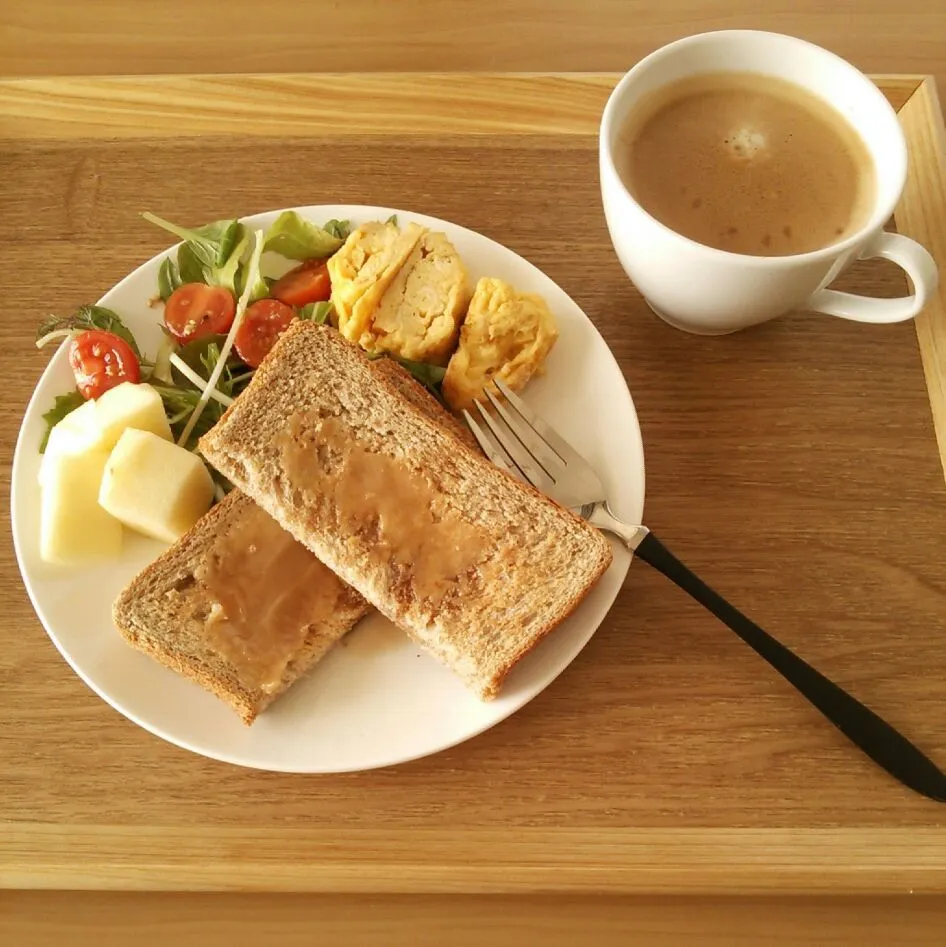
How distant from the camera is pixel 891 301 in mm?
1799

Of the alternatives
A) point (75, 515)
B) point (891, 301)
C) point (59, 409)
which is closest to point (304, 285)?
point (59, 409)

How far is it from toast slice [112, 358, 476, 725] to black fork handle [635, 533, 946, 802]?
28.4 inches

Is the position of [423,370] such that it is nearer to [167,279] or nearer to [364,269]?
[364,269]

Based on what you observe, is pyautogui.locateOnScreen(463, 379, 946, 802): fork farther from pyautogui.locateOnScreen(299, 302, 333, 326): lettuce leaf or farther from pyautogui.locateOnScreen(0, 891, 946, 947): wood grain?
pyautogui.locateOnScreen(299, 302, 333, 326): lettuce leaf

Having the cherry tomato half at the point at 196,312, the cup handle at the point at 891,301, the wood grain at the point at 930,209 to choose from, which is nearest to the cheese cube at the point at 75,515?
the cherry tomato half at the point at 196,312

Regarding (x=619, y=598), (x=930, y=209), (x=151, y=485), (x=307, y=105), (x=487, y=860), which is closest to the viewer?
(x=487, y=860)

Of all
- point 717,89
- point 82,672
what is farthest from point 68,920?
point 717,89

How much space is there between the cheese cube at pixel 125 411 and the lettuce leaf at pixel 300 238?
0.44 metres

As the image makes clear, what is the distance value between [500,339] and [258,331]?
0.55 metres

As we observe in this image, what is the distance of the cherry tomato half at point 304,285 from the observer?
6.55 feet

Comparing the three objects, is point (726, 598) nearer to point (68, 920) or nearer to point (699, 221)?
point (699, 221)

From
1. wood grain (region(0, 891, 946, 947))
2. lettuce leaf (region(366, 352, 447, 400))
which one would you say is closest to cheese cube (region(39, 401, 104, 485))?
lettuce leaf (region(366, 352, 447, 400))

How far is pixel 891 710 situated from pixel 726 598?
0.37 m

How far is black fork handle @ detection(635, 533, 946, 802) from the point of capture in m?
1.59
